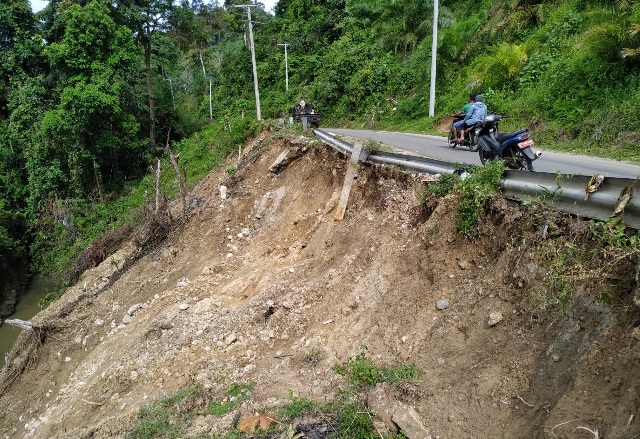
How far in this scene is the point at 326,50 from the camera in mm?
34062

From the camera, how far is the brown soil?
3.29 m

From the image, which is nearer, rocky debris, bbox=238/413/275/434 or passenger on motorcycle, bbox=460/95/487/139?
rocky debris, bbox=238/413/275/434

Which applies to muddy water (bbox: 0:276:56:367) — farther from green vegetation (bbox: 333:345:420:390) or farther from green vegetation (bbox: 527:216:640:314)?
green vegetation (bbox: 527:216:640:314)

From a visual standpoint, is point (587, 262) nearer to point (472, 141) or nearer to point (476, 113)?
point (476, 113)

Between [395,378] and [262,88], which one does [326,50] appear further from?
[395,378]

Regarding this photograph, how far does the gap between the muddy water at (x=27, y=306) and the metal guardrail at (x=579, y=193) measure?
1610 centimetres

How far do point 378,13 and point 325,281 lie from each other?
28147mm

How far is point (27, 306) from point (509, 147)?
1935 centimetres

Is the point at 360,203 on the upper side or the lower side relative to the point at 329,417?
upper

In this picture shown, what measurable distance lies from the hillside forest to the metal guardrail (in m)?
6.10

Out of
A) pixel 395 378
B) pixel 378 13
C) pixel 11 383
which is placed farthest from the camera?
pixel 378 13

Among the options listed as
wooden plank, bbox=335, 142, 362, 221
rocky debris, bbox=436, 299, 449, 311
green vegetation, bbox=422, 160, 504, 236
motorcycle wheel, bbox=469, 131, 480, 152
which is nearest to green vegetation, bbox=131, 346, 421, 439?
rocky debris, bbox=436, 299, 449, 311

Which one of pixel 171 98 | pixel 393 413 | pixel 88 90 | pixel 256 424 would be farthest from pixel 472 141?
pixel 171 98

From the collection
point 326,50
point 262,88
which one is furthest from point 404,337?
point 262,88
